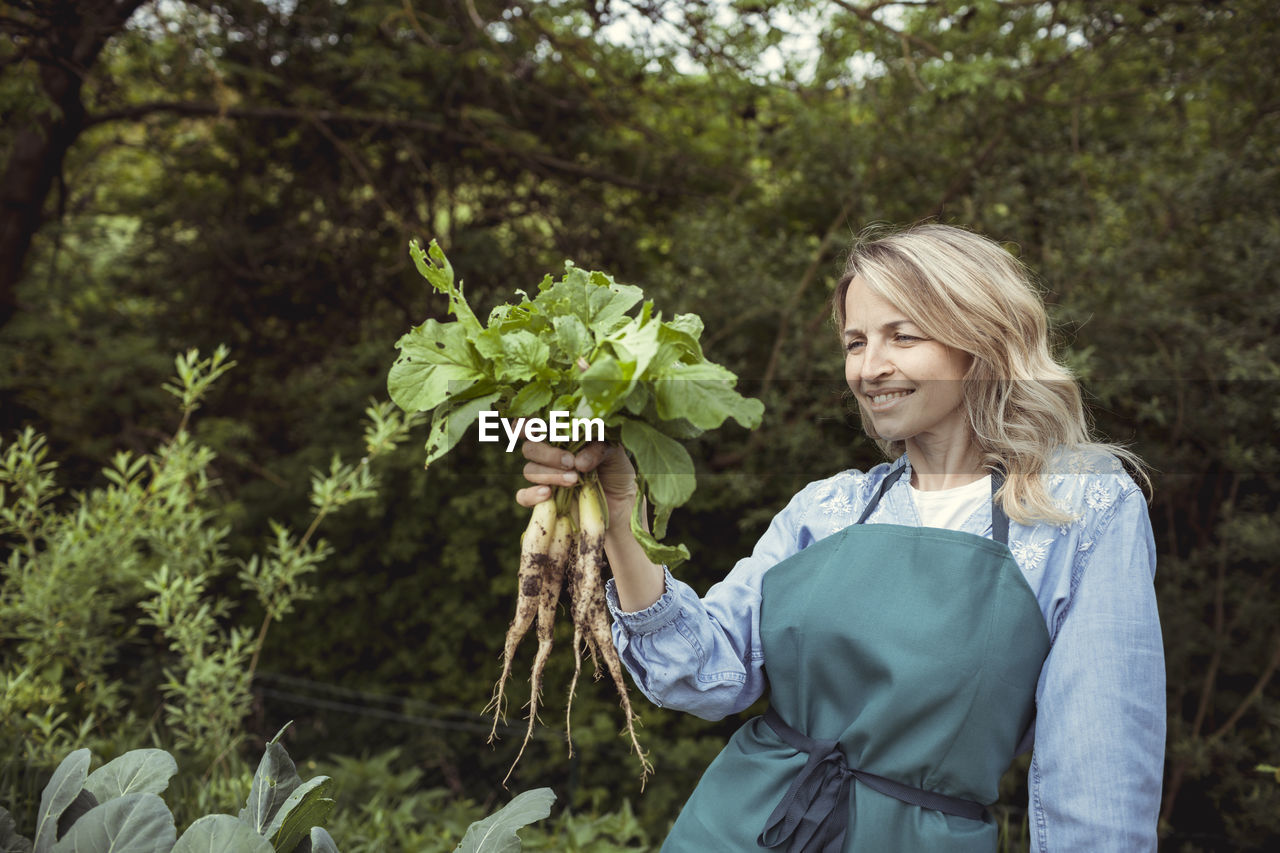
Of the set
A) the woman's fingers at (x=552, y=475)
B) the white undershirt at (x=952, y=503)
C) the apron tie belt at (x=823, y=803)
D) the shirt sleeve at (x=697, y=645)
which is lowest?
the apron tie belt at (x=823, y=803)

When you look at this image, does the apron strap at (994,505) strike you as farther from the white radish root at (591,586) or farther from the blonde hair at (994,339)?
the white radish root at (591,586)

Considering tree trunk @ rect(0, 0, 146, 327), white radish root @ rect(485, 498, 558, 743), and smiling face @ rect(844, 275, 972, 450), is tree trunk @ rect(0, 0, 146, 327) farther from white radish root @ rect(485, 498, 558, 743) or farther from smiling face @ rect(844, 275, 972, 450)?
smiling face @ rect(844, 275, 972, 450)

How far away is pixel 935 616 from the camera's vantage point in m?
1.30

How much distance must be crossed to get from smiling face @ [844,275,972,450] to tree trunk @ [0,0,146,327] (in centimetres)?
343

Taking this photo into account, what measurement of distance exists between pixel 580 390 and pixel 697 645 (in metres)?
0.47

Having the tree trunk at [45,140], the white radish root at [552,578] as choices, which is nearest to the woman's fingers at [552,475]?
the white radish root at [552,578]

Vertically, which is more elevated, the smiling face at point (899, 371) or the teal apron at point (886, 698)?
the smiling face at point (899, 371)

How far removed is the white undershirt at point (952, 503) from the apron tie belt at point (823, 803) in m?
0.41

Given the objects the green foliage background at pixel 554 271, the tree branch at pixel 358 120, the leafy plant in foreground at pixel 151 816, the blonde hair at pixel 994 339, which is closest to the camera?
the leafy plant in foreground at pixel 151 816

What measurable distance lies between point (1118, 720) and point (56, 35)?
13.8ft

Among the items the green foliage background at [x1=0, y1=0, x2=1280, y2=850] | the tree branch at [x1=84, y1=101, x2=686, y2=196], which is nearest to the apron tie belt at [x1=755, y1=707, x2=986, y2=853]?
the green foliage background at [x1=0, y1=0, x2=1280, y2=850]

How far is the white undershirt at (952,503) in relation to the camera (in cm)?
143

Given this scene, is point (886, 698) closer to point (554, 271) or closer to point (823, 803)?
point (823, 803)

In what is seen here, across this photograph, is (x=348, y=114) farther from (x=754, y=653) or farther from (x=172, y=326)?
(x=754, y=653)
